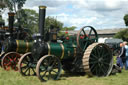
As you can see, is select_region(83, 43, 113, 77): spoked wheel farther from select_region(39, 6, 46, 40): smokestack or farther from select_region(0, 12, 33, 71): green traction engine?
select_region(0, 12, 33, 71): green traction engine

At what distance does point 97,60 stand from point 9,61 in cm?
363

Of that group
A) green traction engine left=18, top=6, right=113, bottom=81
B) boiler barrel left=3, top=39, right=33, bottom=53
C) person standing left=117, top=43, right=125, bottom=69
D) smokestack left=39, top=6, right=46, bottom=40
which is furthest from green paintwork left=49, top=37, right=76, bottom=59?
boiler barrel left=3, top=39, right=33, bottom=53

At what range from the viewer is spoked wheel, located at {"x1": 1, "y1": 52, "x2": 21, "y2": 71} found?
7980 millimetres

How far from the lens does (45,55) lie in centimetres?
611

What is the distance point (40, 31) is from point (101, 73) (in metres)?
2.63

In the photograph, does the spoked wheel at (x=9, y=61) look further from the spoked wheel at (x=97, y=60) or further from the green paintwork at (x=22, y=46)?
the spoked wheel at (x=97, y=60)

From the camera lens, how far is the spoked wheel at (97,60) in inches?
250

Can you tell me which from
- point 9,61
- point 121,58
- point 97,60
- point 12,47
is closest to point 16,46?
point 12,47

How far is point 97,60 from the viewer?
6.76 meters

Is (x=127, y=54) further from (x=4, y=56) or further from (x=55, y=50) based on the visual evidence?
(x=4, y=56)

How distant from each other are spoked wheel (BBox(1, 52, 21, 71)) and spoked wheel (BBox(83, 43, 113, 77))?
321cm

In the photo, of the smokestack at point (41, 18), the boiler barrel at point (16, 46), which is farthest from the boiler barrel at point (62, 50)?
the boiler barrel at point (16, 46)

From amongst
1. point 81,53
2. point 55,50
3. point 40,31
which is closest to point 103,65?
point 81,53

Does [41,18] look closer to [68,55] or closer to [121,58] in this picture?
[68,55]
